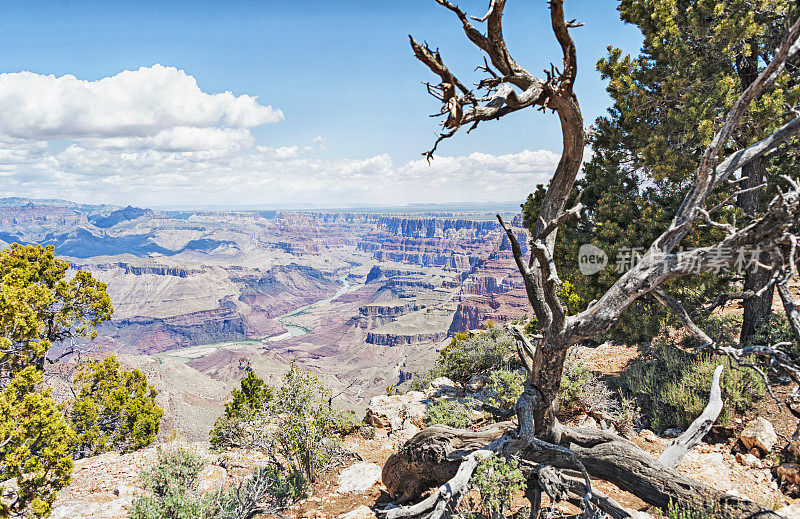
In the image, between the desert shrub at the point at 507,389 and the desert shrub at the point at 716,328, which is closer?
the desert shrub at the point at 507,389

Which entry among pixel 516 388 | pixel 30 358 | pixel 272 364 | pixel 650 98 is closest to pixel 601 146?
pixel 650 98

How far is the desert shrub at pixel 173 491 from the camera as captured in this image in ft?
18.5

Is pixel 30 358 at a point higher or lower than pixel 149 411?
higher

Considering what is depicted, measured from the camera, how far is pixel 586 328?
4027 millimetres

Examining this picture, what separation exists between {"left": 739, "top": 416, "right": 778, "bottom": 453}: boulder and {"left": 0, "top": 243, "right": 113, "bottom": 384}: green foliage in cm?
1794

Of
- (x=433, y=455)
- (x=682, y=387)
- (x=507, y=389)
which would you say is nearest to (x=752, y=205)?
(x=682, y=387)

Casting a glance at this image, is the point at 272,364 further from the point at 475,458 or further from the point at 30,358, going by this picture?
the point at 475,458

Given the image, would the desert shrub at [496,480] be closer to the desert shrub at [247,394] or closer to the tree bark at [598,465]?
the tree bark at [598,465]

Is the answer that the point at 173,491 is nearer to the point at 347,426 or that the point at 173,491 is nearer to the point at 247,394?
the point at 347,426

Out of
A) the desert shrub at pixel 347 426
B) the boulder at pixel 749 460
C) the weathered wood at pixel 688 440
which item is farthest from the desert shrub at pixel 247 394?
the boulder at pixel 749 460

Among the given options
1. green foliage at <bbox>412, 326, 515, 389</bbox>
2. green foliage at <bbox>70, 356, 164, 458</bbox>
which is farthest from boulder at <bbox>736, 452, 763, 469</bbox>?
green foliage at <bbox>70, 356, 164, 458</bbox>

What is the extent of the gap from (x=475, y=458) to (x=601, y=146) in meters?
13.2

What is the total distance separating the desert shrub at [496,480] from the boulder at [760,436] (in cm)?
554

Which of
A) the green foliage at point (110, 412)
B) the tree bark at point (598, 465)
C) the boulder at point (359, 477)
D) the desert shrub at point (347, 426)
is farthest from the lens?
the green foliage at point (110, 412)
